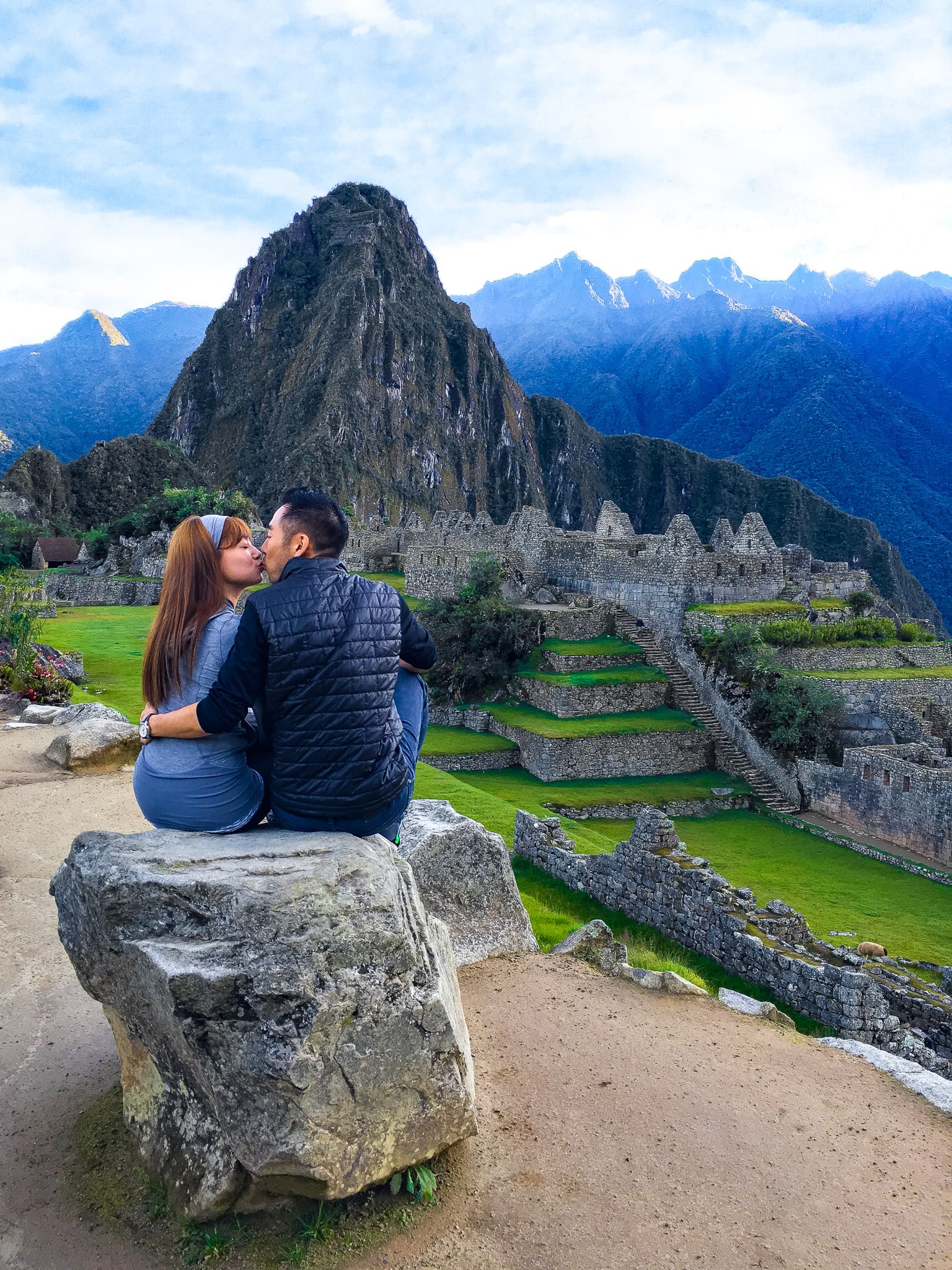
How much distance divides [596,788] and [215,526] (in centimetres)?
1653

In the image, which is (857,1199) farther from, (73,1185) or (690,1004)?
(73,1185)

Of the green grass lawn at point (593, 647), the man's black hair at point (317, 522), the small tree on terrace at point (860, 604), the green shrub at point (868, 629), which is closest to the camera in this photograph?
the man's black hair at point (317, 522)

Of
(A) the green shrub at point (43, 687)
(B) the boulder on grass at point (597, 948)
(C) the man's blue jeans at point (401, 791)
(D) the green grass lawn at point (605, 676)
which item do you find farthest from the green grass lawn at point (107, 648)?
(D) the green grass lawn at point (605, 676)

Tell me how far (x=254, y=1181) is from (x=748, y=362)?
160m

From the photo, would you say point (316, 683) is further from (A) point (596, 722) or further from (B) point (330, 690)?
(A) point (596, 722)

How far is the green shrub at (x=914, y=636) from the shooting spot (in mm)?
22766

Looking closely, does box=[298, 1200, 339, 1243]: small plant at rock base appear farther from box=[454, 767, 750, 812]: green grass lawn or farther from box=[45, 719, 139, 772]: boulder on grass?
box=[454, 767, 750, 812]: green grass lawn

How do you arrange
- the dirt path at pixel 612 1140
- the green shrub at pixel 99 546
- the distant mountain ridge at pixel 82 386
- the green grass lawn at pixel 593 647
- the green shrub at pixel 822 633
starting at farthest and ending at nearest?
the distant mountain ridge at pixel 82 386 < the green shrub at pixel 99 546 < the green grass lawn at pixel 593 647 < the green shrub at pixel 822 633 < the dirt path at pixel 612 1140

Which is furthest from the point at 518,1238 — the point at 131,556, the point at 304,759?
the point at 131,556

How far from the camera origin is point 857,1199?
3949 millimetres

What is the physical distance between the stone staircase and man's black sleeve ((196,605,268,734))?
17758 millimetres

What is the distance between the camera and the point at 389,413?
156875 mm

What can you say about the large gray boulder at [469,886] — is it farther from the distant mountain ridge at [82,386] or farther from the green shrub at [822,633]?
the distant mountain ridge at [82,386]

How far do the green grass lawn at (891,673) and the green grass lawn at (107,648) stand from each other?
15506mm
